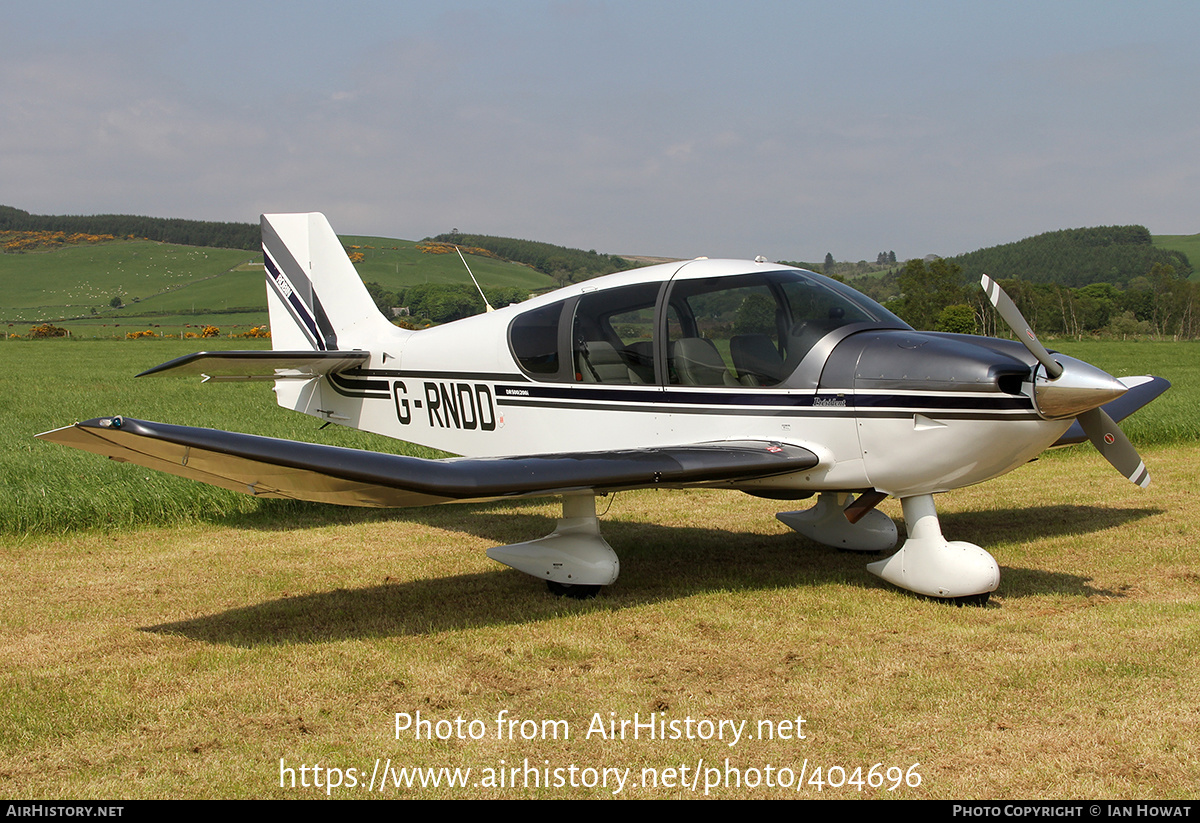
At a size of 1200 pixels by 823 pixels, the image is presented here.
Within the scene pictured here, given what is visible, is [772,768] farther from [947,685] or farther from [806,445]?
[806,445]

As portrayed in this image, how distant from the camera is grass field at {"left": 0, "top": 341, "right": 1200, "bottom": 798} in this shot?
3719mm

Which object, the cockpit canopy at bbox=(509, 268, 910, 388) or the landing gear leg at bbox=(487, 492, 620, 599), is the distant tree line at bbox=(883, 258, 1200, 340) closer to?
the cockpit canopy at bbox=(509, 268, 910, 388)

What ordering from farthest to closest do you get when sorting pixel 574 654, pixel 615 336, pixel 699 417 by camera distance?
pixel 615 336 → pixel 699 417 → pixel 574 654

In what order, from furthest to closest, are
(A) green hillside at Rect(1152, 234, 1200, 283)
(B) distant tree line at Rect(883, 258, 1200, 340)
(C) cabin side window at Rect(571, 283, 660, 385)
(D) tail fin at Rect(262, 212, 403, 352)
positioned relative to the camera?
(A) green hillside at Rect(1152, 234, 1200, 283) < (B) distant tree line at Rect(883, 258, 1200, 340) < (D) tail fin at Rect(262, 212, 403, 352) < (C) cabin side window at Rect(571, 283, 660, 385)

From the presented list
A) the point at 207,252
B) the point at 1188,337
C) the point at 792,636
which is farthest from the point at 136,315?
the point at 792,636

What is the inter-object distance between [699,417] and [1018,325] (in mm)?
2153

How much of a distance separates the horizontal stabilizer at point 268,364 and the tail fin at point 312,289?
0.34m

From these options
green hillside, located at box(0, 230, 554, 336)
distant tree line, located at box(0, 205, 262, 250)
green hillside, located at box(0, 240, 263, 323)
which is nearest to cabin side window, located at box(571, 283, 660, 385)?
green hillside, located at box(0, 230, 554, 336)

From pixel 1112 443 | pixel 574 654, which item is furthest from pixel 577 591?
pixel 1112 443

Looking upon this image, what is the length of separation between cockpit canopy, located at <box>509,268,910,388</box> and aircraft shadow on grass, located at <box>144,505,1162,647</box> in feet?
5.11

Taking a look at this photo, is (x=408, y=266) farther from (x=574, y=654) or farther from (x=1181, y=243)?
(x=1181, y=243)

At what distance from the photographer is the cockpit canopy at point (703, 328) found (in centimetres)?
633

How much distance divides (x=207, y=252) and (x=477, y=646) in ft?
530

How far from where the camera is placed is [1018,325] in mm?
5457
